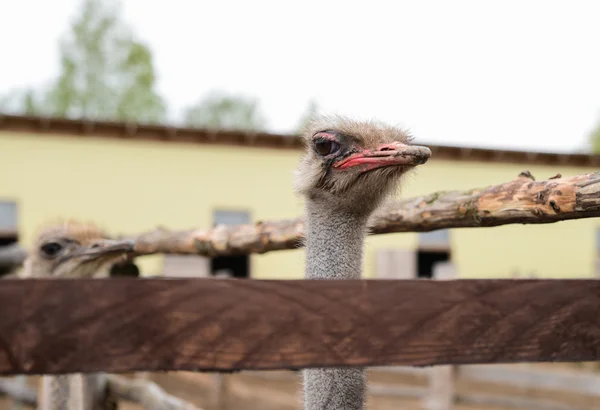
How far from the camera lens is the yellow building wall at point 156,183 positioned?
10.9 metres

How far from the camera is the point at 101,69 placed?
2686 cm

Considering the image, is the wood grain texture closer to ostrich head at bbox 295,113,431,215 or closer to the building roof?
ostrich head at bbox 295,113,431,215

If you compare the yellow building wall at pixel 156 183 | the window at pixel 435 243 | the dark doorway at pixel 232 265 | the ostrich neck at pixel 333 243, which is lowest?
the dark doorway at pixel 232 265

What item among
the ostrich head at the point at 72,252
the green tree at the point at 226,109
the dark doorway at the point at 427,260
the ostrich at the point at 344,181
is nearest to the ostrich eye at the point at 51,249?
the ostrich head at the point at 72,252

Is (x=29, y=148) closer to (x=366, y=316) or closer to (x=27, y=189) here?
(x=27, y=189)

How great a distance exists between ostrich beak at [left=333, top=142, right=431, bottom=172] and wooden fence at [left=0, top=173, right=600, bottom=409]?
0.83 meters

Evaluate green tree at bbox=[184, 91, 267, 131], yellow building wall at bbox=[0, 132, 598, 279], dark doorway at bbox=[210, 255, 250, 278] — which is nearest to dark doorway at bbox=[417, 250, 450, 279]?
yellow building wall at bbox=[0, 132, 598, 279]

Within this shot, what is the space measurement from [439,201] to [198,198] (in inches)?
363

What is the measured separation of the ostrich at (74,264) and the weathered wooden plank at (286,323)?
2.39 meters

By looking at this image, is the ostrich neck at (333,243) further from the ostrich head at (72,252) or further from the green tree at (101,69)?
the green tree at (101,69)

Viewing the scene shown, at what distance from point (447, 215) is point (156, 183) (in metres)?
9.34

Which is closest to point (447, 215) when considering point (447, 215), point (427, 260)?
point (447, 215)

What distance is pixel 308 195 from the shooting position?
2.39 m

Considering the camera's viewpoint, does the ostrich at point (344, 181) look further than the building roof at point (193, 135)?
No
